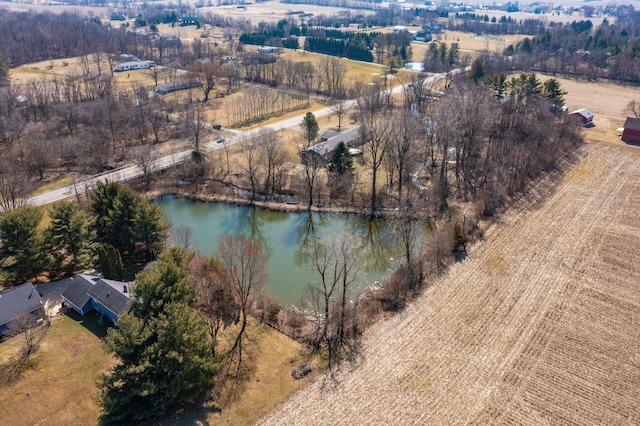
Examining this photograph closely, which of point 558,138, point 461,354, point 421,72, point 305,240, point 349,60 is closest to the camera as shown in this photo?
point 461,354

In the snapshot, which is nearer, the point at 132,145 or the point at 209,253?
the point at 209,253

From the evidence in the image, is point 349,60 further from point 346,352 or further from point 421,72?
point 346,352

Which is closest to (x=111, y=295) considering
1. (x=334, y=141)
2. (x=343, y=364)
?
(x=343, y=364)

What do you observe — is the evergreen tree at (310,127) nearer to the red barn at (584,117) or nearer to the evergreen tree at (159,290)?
the evergreen tree at (159,290)

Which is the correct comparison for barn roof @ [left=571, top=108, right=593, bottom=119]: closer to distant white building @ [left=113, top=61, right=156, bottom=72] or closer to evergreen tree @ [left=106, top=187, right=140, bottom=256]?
evergreen tree @ [left=106, top=187, right=140, bottom=256]

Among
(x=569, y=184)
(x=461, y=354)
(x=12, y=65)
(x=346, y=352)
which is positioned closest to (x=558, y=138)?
(x=569, y=184)

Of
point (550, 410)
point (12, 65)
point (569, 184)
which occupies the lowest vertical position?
point (550, 410)

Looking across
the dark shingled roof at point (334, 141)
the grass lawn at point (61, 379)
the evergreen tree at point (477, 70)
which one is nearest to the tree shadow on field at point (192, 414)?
the grass lawn at point (61, 379)
